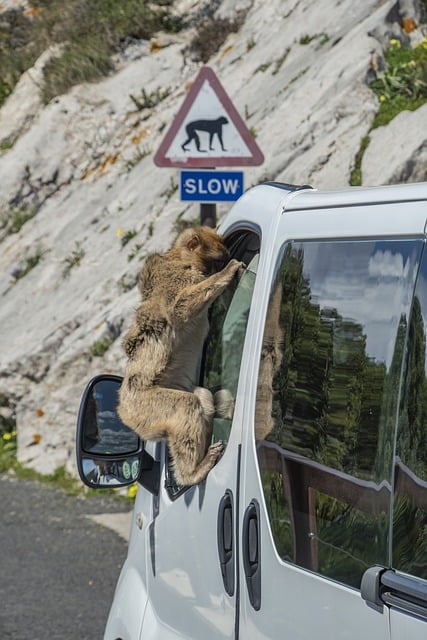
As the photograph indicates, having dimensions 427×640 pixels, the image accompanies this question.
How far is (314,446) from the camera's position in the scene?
2613 mm

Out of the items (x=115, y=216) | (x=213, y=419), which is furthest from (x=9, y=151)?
(x=213, y=419)

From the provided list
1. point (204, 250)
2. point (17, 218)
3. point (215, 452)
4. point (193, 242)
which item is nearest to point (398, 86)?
point (17, 218)

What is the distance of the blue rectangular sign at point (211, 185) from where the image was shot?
7836 mm

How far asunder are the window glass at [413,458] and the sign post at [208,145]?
18.6 feet

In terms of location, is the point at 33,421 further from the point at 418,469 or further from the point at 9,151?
the point at 418,469

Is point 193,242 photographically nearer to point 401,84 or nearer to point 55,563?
point 55,563

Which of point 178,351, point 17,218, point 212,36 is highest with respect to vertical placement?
point 212,36

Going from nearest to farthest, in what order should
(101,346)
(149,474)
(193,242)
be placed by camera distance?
(149,474) → (193,242) → (101,346)

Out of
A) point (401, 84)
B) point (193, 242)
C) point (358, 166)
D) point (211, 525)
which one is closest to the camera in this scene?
point (211, 525)

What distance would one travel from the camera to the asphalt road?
6590 mm

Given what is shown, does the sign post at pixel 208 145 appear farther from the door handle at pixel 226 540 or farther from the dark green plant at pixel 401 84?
the door handle at pixel 226 540

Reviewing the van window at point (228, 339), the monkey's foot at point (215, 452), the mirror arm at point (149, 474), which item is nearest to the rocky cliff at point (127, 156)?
the van window at point (228, 339)

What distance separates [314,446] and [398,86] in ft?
28.3

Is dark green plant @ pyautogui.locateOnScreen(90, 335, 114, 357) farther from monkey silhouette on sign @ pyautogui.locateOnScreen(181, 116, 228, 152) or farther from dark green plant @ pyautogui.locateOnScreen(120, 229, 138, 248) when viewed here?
monkey silhouette on sign @ pyautogui.locateOnScreen(181, 116, 228, 152)
